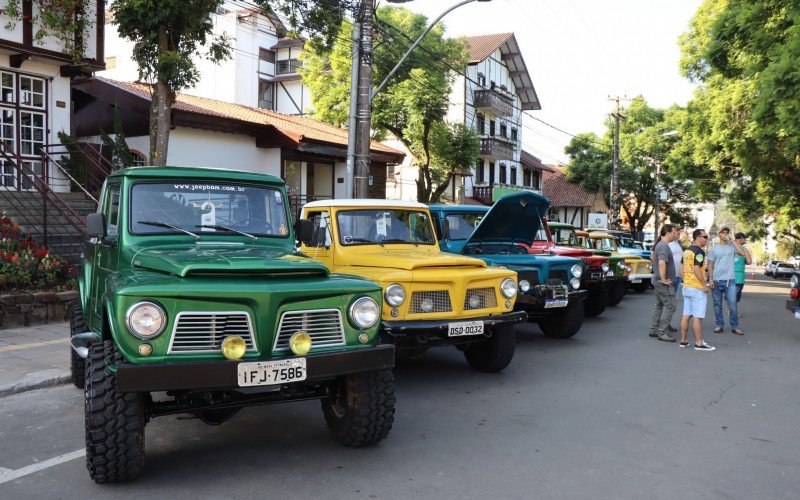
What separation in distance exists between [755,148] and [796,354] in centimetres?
1361

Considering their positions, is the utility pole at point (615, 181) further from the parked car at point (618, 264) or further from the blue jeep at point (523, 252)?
the blue jeep at point (523, 252)

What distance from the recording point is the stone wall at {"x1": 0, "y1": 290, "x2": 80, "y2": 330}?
9922 millimetres

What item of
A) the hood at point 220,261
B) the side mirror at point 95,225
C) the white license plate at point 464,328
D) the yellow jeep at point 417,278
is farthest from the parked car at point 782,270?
the side mirror at point 95,225

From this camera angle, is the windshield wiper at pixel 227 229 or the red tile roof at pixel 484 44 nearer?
the windshield wiper at pixel 227 229

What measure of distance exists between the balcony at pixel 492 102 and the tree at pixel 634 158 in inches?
411

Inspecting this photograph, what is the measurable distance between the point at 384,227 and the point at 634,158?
44291mm

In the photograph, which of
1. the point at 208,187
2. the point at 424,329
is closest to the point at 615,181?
the point at 424,329

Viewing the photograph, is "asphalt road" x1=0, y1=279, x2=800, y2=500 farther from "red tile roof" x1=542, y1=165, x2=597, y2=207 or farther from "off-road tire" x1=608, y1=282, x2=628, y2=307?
"red tile roof" x1=542, y1=165, x2=597, y2=207

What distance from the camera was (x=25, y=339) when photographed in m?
9.16

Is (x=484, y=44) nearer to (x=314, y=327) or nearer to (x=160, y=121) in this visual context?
(x=160, y=121)

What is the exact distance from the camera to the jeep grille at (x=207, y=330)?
161 inches

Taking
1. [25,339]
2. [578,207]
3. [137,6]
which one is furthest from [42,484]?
[578,207]

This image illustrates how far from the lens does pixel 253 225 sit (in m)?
5.77

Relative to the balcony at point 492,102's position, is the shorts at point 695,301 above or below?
below
